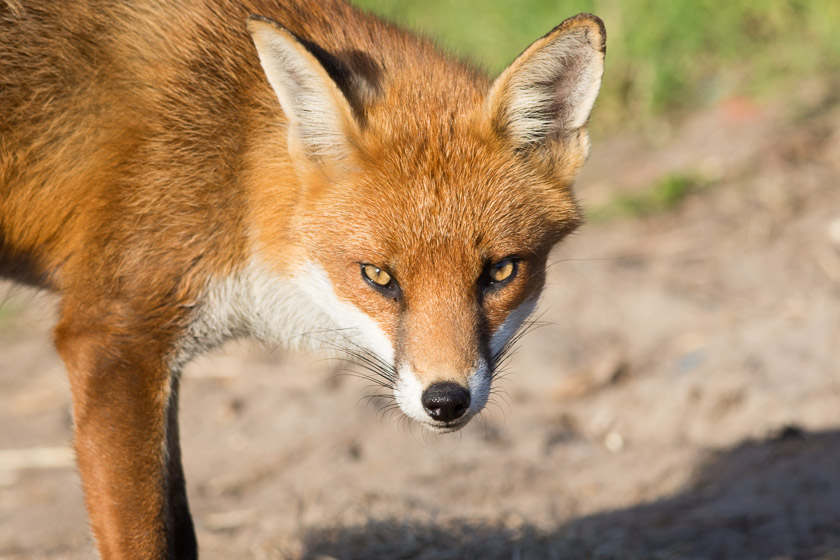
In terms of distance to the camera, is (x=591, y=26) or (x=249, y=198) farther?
(x=249, y=198)

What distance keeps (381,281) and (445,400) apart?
20.5 inches

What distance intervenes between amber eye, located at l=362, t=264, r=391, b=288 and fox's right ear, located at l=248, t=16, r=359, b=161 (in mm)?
431

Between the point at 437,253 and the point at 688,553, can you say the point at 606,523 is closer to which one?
the point at 688,553

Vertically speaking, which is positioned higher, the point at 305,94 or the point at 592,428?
the point at 305,94

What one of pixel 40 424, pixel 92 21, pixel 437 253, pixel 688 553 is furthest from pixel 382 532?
pixel 40 424

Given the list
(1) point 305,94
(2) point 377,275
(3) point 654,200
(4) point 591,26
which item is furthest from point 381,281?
(3) point 654,200

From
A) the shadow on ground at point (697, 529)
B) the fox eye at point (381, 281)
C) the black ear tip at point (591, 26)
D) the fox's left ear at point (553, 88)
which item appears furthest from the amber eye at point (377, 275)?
the shadow on ground at point (697, 529)

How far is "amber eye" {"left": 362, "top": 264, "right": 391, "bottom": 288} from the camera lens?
3.23 metres

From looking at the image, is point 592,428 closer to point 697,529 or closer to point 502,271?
point 697,529

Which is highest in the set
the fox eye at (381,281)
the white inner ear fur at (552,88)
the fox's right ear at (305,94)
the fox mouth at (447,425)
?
the white inner ear fur at (552,88)

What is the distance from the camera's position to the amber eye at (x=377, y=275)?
3230mm

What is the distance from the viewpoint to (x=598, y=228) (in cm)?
762

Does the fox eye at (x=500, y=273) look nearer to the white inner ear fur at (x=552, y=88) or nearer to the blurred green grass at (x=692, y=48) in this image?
the white inner ear fur at (x=552, y=88)

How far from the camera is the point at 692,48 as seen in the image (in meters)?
8.80
